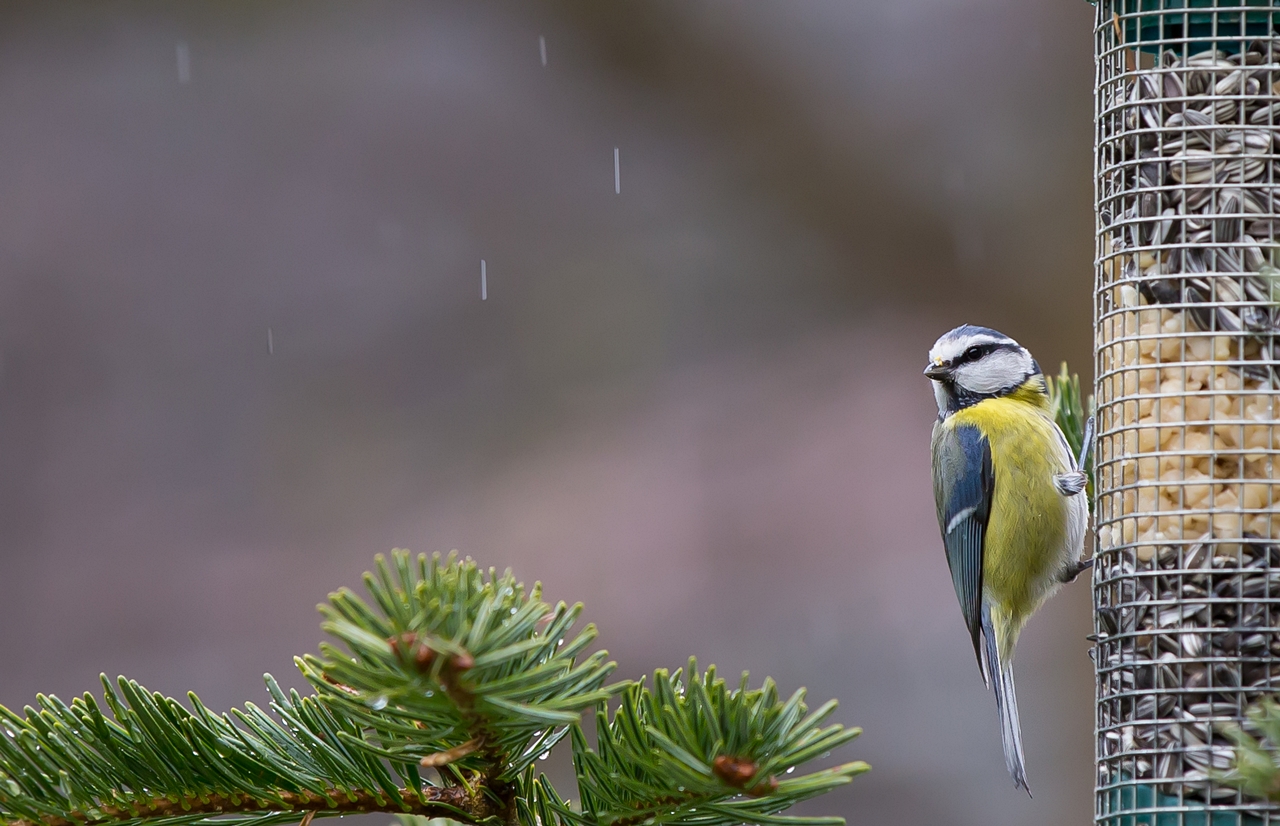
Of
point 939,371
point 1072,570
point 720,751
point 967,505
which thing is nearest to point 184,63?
point 939,371

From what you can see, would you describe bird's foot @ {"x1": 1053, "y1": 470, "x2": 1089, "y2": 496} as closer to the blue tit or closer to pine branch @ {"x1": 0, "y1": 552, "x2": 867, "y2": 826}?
the blue tit

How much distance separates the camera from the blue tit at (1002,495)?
8.23 feet

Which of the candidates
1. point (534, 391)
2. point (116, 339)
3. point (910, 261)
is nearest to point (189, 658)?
point (116, 339)

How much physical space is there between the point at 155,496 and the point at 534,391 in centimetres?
197

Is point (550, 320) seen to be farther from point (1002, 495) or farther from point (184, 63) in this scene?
point (1002, 495)

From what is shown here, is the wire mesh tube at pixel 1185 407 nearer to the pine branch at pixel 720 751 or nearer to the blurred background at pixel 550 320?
the pine branch at pixel 720 751

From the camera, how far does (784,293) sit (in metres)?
7.37

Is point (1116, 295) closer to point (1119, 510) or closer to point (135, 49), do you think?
point (1119, 510)

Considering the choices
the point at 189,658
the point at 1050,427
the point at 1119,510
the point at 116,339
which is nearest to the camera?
the point at 1119,510

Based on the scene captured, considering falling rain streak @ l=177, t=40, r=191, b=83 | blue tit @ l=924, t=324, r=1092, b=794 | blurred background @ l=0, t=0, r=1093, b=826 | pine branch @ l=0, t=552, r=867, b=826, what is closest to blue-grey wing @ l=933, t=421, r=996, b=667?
blue tit @ l=924, t=324, r=1092, b=794

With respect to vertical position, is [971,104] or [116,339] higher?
[971,104]

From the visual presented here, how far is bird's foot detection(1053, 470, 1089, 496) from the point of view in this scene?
245 centimetres

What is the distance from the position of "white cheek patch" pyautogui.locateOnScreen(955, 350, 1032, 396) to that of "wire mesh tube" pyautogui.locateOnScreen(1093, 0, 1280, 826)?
592 mm

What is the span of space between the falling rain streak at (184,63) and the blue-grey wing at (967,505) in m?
5.82
